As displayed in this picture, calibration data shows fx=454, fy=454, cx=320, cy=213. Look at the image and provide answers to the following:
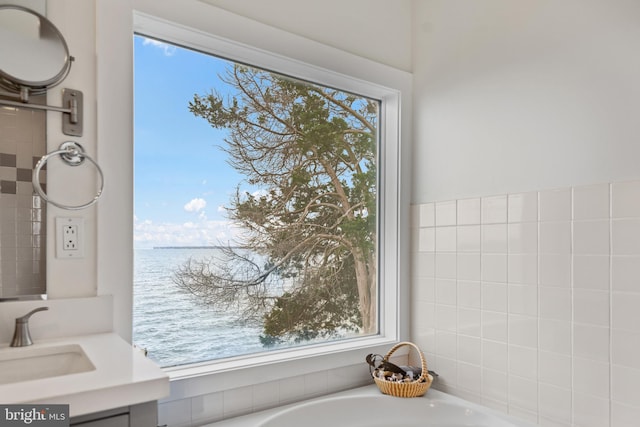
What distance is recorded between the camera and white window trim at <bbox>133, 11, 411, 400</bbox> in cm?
170

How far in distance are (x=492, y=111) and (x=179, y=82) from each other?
1.33m

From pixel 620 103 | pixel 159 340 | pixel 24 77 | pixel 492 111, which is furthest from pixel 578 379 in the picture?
pixel 24 77

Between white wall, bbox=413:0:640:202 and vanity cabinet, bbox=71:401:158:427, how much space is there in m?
1.56

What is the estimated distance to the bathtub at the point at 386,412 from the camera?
183 cm

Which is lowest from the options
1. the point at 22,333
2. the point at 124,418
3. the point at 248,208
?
the point at 124,418

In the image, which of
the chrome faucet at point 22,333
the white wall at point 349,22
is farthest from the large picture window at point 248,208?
the chrome faucet at point 22,333

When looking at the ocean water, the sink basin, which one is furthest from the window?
the sink basin

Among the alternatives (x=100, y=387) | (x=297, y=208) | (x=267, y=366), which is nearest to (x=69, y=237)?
(x=100, y=387)

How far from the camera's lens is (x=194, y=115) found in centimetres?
186

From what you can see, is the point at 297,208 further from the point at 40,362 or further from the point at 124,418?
the point at 124,418

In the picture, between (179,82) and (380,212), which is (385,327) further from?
(179,82)

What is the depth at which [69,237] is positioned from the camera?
144 centimetres

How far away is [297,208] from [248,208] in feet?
0.85

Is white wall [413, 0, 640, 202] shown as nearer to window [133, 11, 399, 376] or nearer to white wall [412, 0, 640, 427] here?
white wall [412, 0, 640, 427]
